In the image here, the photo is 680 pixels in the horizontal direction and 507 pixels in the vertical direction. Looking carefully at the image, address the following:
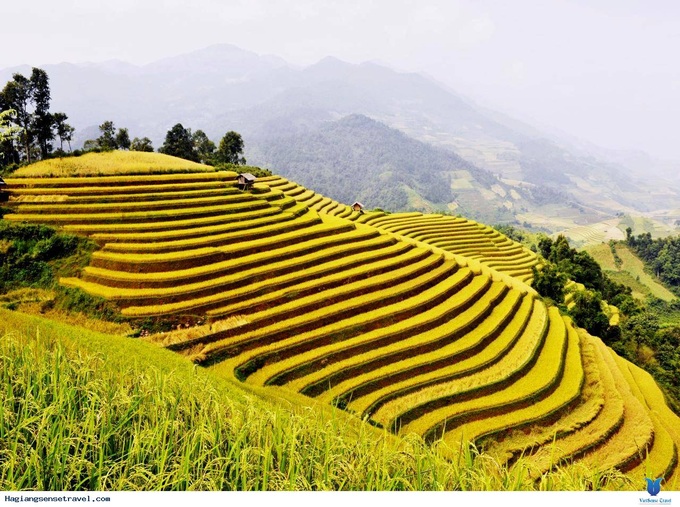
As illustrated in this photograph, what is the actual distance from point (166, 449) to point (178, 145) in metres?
56.1

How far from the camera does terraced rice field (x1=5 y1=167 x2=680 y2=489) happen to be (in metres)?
15.1

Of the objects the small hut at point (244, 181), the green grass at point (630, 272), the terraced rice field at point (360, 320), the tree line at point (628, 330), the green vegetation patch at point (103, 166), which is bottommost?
the green grass at point (630, 272)

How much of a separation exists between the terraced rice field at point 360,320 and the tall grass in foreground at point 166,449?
27.3 ft

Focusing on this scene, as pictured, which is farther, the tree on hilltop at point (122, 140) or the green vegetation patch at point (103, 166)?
the tree on hilltop at point (122, 140)

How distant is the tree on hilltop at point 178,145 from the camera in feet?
170

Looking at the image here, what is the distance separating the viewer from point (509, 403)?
1570 centimetres

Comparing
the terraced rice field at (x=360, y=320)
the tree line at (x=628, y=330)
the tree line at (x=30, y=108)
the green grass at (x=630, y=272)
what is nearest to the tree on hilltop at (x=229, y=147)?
the tree line at (x=30, y=108)

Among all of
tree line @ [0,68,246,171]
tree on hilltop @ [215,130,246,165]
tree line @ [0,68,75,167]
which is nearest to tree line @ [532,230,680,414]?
tree line @ [0,68,246,171]

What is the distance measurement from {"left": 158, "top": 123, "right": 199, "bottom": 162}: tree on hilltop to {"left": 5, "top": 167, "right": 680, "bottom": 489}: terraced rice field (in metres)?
29.1

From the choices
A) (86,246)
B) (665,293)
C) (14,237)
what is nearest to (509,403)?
(86,246)

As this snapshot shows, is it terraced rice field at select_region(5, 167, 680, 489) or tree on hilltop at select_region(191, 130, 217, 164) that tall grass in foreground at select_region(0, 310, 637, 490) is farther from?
tree on hilltop at select_region(191, 130, 217, 164)

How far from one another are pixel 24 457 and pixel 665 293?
91976 millimetres

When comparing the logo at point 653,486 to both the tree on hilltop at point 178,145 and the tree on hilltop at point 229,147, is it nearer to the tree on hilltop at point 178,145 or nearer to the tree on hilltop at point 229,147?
the tree on hilltop at point 178,145

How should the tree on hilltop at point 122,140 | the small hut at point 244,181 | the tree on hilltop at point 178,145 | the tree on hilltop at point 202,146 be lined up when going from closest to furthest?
the small hut at point 244,181 → the tree on hilltop at point 122,140 → the tree on hilltop at point 178,145 → the tree on hilltop at point 202,146
